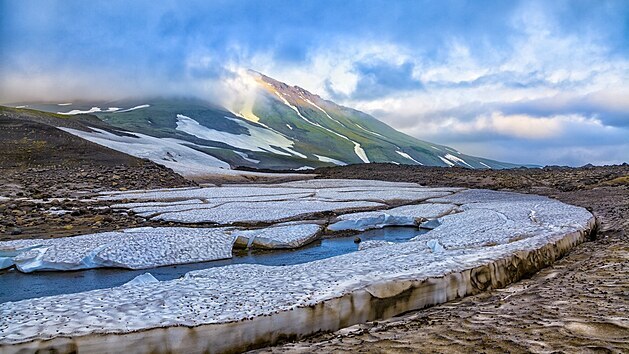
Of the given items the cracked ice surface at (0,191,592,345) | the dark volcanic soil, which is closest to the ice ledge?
the cracked ice surface at (0,191,592,345)

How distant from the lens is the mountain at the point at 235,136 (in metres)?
48.9

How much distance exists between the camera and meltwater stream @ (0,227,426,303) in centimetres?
648

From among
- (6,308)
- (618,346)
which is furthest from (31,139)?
(618,346)

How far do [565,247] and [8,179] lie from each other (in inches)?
940

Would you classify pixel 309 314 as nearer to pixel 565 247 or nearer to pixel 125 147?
pixel 565 247

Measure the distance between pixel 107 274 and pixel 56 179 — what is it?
1837 centimetres

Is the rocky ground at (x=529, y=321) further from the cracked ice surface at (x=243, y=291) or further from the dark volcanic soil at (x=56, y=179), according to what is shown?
the dark volcanic soil at (x=56, y=179)

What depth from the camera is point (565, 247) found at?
7.86 m

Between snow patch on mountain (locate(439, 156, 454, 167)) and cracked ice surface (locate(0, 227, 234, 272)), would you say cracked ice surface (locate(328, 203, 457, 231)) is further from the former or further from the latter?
snow patch on mountain (locate(439, 156, 454, 167))

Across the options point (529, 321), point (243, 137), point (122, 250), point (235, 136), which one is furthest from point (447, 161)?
point (529, 321)

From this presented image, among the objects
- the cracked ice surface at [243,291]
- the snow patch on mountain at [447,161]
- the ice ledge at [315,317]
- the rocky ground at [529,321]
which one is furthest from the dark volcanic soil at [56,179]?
the snow patch on mountain at [447,161]

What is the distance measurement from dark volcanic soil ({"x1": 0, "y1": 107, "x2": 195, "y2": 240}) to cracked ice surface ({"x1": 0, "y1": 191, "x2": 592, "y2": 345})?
645 cm

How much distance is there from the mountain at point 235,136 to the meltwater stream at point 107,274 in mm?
26457

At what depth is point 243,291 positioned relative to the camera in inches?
198
